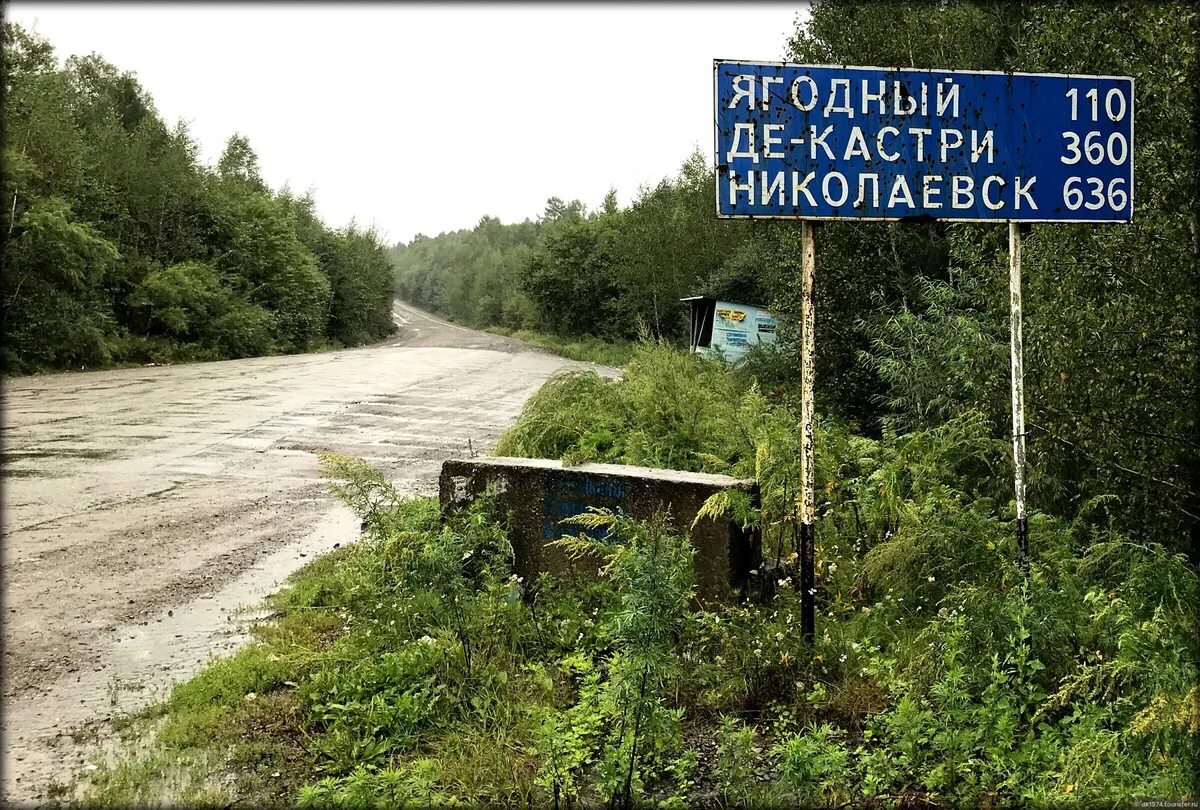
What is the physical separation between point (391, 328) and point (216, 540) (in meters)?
58.7

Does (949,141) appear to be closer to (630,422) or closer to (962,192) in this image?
(962,192)

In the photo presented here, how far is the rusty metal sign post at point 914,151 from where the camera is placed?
4328mm

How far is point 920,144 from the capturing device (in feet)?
14.5

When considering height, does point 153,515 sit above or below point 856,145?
below

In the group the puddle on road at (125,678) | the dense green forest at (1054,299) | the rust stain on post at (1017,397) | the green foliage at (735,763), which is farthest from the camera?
the dense green forest at (1054,299)

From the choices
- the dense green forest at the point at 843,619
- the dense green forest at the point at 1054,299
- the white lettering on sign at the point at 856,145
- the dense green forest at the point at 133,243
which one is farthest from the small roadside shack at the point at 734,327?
the dense green forest at the point at 133,243

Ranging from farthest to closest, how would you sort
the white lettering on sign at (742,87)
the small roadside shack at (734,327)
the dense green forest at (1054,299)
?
the small roadside shack at (734,327)
the dense green forest at (1054,299)
the white lettering on sign at (742,87)

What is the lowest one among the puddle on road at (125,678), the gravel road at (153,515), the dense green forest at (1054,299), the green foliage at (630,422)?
the puddle on road at (125,678)

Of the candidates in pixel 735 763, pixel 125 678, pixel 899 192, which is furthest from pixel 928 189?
pixel 125 678

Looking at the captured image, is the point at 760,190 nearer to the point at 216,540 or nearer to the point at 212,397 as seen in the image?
the point at 216,540

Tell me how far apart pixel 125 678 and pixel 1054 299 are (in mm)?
6155

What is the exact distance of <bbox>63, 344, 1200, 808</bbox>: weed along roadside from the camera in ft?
11.1

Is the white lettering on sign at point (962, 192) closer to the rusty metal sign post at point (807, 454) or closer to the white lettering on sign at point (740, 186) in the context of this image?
the rusty metal sign post at point (807, 454)

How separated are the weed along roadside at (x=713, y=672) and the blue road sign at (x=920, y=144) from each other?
5.67 feet
